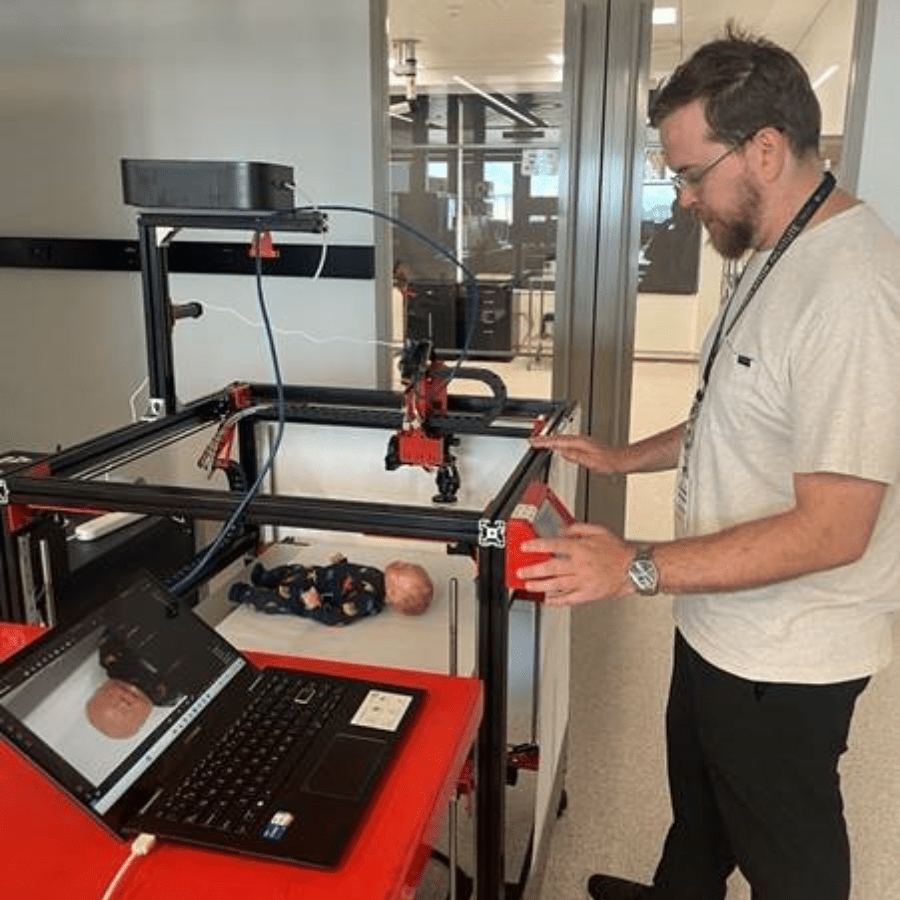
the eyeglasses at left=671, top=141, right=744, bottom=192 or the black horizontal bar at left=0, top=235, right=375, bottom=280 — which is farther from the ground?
the eyeglasses at left=671, top=141, right=744, bottom=192

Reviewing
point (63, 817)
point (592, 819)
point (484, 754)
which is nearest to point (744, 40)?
point (484, 754)

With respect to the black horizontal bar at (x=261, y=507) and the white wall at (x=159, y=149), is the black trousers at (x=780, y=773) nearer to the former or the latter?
the black horizontal bar at (x=261, y=507)

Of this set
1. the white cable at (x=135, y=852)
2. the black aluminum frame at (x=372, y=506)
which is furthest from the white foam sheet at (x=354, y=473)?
the white cable at (x=135, y=852)

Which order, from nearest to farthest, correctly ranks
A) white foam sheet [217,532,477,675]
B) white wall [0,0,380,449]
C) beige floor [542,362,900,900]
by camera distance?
white foam sheet [217,532,477,675] < beige floor [542,362,900,900] < white wall [0,0,380,449]

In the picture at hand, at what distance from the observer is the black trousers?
1312 mm

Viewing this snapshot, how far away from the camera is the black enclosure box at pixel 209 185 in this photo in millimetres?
1636

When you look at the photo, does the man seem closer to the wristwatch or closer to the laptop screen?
the wristwatch

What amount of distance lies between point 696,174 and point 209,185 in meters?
0.86

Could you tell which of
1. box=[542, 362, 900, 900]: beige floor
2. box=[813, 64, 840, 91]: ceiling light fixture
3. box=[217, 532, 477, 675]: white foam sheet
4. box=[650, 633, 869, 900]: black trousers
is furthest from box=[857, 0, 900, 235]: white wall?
box=[650, 633, 869, 900]: black trousers

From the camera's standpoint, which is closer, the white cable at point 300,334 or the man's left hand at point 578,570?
the man's left hand at point 578,570

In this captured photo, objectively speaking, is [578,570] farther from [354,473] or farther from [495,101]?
[495,101]

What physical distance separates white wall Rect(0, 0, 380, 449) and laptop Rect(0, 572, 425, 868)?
8.33 ft

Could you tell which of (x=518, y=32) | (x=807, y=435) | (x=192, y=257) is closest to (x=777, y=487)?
(x=807, y=435)

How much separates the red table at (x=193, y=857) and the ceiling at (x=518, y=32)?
109 inches
